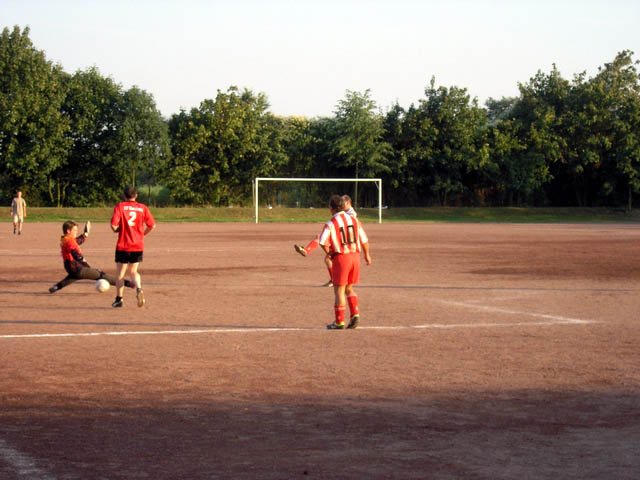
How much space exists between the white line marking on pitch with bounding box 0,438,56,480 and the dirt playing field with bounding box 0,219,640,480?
0.02m

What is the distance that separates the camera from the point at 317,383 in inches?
300

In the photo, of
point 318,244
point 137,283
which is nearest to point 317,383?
point 318,244

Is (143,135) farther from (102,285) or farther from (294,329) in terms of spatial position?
(294,329)

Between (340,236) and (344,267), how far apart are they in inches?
15.9

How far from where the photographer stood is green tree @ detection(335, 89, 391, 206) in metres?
65.3

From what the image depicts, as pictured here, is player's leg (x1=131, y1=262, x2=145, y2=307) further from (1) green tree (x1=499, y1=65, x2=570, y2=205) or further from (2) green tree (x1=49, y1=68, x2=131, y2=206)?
(1) green tree (x1=499, y1=65, x2=570, y2=205)

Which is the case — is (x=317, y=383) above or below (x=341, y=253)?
below

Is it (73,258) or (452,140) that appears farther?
(452,140)

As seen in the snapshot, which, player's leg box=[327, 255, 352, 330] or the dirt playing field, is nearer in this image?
the dirt playing field

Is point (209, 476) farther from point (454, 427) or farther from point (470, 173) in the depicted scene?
point (470, 173)

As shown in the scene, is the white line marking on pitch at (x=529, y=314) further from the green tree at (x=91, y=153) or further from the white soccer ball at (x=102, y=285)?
the green tree at (x=91, y=153)

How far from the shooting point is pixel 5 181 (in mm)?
61500

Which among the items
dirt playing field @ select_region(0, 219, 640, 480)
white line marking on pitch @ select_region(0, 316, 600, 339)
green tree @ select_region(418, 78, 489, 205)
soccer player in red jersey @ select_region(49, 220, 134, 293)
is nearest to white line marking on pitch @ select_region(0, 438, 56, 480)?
dirt playing field @ select_region(0, 219, 640, 480)

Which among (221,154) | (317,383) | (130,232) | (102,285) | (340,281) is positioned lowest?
(317,383)
